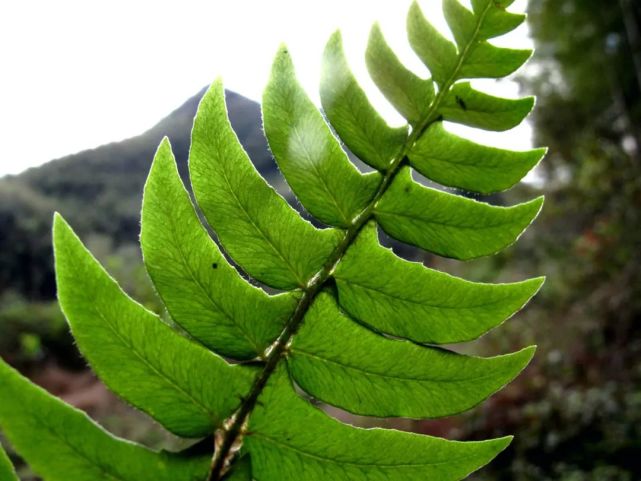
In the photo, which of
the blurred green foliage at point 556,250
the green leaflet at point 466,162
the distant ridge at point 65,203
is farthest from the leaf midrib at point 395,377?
the distant ridge at point 65,203

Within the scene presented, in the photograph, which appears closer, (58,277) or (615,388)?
(58,277)

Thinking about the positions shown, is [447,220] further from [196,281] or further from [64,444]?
[64,444]

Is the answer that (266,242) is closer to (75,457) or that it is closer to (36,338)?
(75,457)

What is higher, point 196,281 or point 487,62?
point 487,62

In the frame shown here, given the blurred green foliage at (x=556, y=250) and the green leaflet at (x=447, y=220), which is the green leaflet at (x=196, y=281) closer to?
the green leaflet at (x=447, y=220)

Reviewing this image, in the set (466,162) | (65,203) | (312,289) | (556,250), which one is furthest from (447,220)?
(65,203)

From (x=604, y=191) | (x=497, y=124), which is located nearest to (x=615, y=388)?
→ (x=604, y=191)

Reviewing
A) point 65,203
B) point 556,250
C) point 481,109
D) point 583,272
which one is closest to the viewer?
point 481,109
